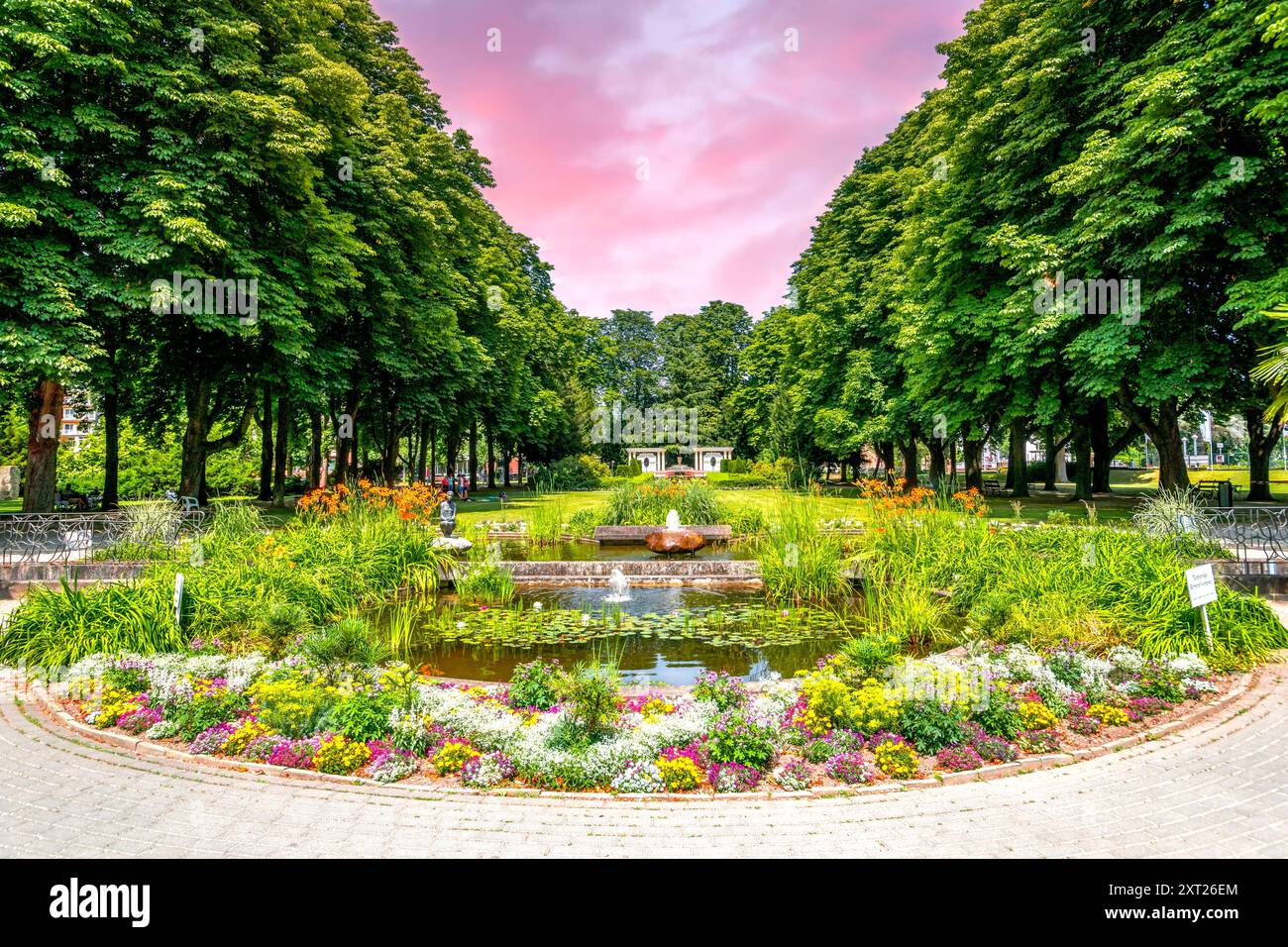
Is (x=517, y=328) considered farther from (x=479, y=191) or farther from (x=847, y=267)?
(x=847, y=267)

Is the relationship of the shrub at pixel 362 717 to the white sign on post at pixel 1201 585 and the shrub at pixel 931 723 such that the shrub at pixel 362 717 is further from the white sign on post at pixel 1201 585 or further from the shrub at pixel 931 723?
the white sign on post at pixel 1201 585

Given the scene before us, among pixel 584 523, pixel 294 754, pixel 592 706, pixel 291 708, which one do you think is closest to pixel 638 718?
pixel 592 706

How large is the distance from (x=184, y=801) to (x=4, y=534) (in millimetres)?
13350

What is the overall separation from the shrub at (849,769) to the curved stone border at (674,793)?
0.28 feet

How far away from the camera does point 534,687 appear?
5348 mm

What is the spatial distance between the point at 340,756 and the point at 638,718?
83.8 inches

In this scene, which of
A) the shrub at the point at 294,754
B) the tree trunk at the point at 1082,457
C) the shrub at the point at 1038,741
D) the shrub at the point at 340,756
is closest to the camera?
the shrub at the point at 340,756

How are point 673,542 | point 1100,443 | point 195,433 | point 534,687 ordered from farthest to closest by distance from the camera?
point 1100,443
point 195,433
point 673,542
point 534,687

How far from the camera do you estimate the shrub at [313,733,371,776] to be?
4328mm

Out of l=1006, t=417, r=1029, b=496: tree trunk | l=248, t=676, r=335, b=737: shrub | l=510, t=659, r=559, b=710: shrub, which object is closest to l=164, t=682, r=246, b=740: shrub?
l=248, t=676, r=335, b=737: shrub

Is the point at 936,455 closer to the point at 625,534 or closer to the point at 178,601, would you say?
the point at 625,534

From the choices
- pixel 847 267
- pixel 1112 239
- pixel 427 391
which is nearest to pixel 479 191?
pixel 427 391

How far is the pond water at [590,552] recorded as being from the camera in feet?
46.1

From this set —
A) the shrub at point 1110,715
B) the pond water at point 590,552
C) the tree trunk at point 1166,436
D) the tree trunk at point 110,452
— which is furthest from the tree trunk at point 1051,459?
the tree trunk at point 110,452
